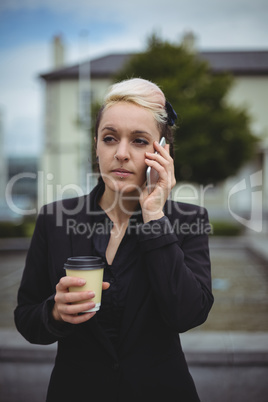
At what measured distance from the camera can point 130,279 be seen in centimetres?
139

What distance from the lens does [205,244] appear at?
1.46 metres

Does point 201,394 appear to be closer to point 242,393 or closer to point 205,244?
point 242,393

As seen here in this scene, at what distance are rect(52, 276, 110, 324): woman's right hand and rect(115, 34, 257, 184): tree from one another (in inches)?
509

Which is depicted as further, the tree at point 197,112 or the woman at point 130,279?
the tree at point 197,112

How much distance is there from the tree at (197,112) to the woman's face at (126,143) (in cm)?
1252

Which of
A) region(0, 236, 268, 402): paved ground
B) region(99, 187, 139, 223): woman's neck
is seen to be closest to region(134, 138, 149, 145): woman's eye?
region(99, 187, 139, 223): woman's neck

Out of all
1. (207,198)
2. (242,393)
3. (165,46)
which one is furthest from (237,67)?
(242,393)

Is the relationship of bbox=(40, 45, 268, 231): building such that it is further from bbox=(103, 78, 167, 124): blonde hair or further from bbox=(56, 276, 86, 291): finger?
bbox=(56, 276, 86, 291): finger

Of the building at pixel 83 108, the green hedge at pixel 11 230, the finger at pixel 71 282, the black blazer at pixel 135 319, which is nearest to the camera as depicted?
the finger at pixel 71 282

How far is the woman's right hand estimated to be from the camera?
115 cm

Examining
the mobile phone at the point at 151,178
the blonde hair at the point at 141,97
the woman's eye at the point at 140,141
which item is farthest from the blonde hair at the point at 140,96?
the mobile phone at the point at 151,178

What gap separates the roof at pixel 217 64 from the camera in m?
25.7

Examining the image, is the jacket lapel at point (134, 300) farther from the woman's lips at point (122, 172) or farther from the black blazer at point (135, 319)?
the woman's lips at point (122, 172)

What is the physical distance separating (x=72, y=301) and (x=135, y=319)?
0.31m
